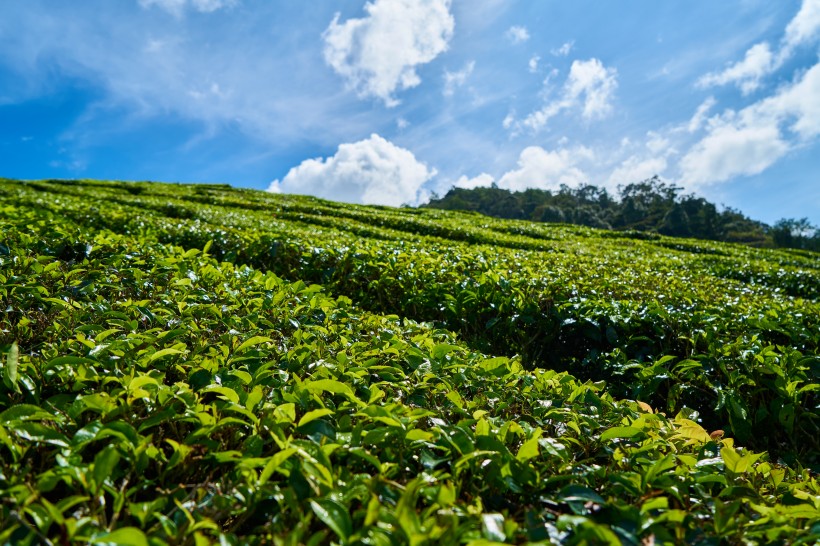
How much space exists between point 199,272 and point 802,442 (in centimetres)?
545

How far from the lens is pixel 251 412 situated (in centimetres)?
176

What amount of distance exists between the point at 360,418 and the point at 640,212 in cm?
11163

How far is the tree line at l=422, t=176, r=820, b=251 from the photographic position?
84.2 meters

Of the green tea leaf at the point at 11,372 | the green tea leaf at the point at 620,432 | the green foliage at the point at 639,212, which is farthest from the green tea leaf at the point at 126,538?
the green foliage at the point at 639,212

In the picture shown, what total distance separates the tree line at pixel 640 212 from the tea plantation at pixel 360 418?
302 ft

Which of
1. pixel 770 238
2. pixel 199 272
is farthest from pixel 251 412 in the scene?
pixel 770 238

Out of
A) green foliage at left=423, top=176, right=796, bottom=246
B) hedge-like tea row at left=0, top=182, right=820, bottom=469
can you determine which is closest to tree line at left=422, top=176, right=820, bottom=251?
green foliage at left=423, top=176, right=796, bottom=246

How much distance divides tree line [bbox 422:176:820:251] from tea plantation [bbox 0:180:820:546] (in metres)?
92.0

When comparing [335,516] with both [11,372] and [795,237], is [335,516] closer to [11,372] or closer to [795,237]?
[11,372]

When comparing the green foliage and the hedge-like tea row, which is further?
the green foliage

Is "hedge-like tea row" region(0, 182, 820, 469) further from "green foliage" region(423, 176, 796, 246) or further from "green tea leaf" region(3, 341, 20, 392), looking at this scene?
"green foliage" region(423, 176, 796, 246)

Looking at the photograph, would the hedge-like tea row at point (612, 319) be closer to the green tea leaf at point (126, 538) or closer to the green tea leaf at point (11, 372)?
the green tea leaf at point (126, 538)

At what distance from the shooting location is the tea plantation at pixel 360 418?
1.39m

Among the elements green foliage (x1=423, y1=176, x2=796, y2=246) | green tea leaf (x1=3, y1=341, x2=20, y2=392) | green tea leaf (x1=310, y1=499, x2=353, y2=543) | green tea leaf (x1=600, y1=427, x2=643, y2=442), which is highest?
green foliage (x1=423, y1=176, x2=796, y2=246)
